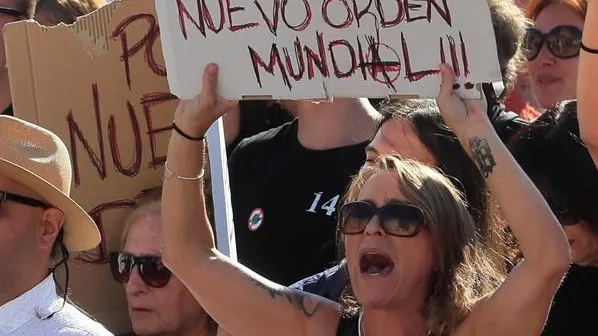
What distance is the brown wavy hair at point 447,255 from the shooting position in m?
Answer: 2.56

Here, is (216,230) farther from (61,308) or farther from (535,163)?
(535,163)

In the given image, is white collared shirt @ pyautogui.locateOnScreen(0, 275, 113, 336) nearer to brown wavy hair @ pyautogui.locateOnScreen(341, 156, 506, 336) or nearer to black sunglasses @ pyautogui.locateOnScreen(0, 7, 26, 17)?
brown wavy hair @ pyautogui.locateOnScreen(341, 156, 506, 336)

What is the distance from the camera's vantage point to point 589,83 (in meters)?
2.09

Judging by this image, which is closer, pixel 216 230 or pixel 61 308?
pixel 61 308

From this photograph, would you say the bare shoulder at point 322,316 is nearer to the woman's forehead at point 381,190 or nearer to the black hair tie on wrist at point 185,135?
the woman's forehead at point 381,190

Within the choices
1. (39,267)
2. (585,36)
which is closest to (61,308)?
(39,267)

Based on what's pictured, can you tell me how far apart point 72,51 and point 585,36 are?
67.9 inches

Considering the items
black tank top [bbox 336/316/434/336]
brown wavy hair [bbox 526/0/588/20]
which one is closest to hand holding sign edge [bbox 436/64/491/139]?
black tank top [bbox 336/316/434/336]

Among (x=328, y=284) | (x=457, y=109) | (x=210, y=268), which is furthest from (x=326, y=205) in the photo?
(x=457, y=109)

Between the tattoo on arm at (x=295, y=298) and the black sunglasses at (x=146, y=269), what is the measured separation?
0.71m

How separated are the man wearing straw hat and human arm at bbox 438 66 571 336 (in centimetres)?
90

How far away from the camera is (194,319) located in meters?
3.44

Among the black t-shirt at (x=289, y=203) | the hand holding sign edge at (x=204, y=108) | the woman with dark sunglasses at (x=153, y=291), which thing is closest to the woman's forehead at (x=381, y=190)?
the hand holding sign edge at (x=204, y=108)

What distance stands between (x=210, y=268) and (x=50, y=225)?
0.43 meters
